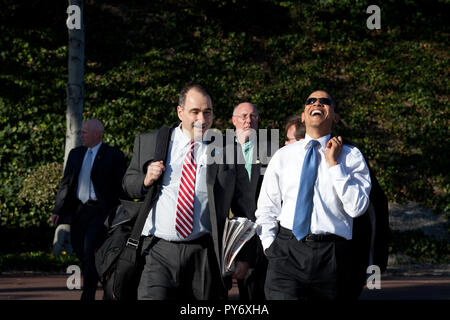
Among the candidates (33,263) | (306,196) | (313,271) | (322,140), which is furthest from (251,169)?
(33,263)

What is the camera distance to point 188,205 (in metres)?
4.50

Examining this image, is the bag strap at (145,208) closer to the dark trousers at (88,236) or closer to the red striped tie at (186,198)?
the red striped tie at (186,198)

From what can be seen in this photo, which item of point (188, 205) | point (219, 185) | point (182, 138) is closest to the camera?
point (188, 205)

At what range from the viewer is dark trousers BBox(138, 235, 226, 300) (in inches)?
173

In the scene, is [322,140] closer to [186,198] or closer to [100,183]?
[186,198]

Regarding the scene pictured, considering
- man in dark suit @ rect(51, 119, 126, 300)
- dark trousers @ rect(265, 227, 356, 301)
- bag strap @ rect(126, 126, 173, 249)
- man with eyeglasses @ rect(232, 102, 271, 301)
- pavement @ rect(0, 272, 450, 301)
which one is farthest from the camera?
pavement @ rect(0, 272, 450, 301)

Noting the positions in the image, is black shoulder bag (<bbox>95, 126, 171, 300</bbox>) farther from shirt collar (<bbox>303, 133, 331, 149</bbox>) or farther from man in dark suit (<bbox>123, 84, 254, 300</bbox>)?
shirt collar (<bbox>303, 133, 331, 149</bbox>)

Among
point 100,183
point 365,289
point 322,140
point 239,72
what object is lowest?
point 365,289

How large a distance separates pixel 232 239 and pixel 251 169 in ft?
7.07

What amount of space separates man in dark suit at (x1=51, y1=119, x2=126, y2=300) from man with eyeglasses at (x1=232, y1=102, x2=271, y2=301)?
4.93 ft

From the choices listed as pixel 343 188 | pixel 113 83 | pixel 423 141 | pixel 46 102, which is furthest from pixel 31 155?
pixel 343 188

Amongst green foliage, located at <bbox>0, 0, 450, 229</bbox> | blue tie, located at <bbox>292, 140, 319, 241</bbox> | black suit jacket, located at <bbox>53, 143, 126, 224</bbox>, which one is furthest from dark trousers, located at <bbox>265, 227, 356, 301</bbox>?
green foliage, located at <bbox>0, 0, 450, 229</bbox>

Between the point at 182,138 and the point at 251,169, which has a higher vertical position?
the point at 182,138

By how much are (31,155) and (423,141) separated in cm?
949
